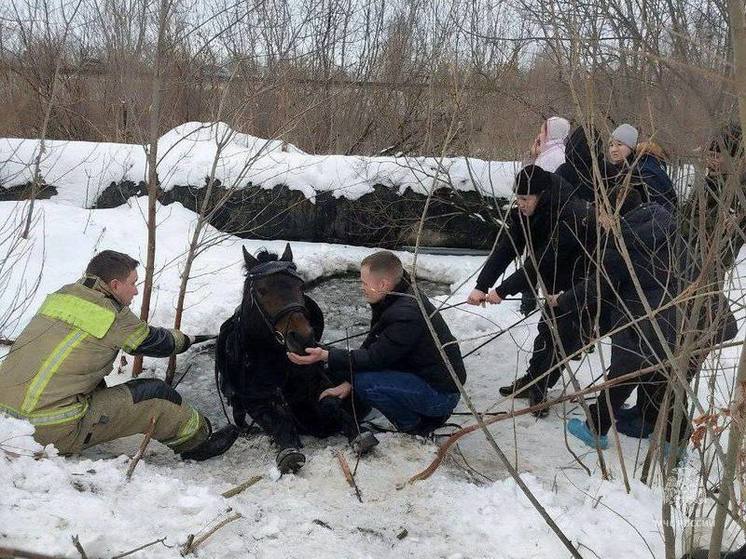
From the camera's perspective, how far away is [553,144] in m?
6.34

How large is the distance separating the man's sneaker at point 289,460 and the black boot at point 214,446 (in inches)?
19.2

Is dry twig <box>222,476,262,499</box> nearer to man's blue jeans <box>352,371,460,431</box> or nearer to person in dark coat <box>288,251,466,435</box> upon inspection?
person in dark coat <box>288,251,466,435</box>

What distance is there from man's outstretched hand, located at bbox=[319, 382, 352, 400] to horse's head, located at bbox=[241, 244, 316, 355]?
1.71 feet

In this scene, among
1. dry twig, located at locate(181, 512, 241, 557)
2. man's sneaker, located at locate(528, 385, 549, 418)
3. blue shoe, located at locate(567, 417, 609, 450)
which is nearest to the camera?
dry twig, located at locate(181, 512, 241, 557)

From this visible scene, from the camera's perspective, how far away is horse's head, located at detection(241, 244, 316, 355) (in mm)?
3512

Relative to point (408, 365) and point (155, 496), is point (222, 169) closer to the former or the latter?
point (408, 365)

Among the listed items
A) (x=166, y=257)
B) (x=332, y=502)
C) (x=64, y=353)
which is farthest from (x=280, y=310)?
(x=166, y=257)

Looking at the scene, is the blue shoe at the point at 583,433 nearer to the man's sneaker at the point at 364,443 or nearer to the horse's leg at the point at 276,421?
the man's sneaker at the point at 364,443

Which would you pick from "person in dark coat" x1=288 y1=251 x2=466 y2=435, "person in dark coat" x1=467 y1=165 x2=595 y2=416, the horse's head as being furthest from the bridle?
"person in dark coat" x1=467 y1=165 x2=595 y2=416

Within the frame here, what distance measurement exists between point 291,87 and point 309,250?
3763 mm

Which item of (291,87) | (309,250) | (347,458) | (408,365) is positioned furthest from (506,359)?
(291,87)

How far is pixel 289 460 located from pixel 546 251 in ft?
6.61

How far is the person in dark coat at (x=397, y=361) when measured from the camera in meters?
3.92

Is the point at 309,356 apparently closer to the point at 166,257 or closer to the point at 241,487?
the point at 241,487
